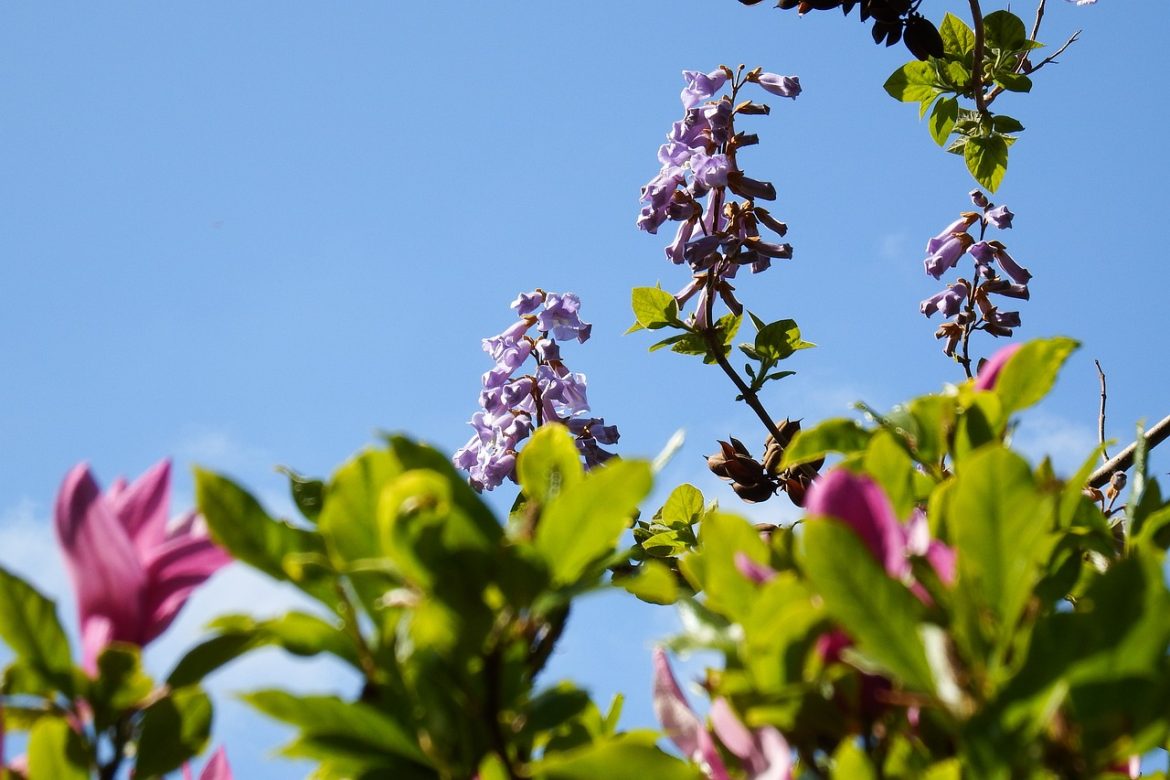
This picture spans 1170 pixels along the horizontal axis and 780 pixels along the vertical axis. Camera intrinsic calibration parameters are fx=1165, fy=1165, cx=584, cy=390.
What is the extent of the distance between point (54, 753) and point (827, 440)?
0.63m

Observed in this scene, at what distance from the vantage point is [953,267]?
3732 mm

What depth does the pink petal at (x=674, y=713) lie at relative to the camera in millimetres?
844

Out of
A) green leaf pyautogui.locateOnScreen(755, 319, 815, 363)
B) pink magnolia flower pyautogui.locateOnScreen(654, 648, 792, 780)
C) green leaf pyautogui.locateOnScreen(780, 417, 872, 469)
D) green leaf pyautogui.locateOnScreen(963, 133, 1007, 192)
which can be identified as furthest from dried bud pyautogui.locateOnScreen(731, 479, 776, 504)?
pink magnolia flower pyautogui.locateOnScreen(654, 648, 792, 780)

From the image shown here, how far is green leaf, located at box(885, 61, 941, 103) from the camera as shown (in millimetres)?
3186

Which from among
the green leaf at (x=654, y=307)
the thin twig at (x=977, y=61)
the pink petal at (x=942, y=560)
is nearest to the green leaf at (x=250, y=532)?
the pink petal at (x=942, y=560)

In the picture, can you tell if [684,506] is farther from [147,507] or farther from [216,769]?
[147,507]

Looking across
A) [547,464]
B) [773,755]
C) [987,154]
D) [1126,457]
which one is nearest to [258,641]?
[547,464]

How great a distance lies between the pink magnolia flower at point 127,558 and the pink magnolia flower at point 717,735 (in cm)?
33

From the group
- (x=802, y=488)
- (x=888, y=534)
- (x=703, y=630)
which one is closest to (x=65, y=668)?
(x=703, y=630)

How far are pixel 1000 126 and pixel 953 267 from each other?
687 millimetres

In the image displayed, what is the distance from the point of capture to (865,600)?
0.63 metres

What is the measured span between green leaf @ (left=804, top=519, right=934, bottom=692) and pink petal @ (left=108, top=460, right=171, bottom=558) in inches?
16.9

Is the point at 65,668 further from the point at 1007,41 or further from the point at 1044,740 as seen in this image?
the point at 1007,41

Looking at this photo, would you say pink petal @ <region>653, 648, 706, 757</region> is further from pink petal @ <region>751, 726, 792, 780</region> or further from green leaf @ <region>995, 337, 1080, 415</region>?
green leaf @ <region>995, 337, 1080, 415</region>
